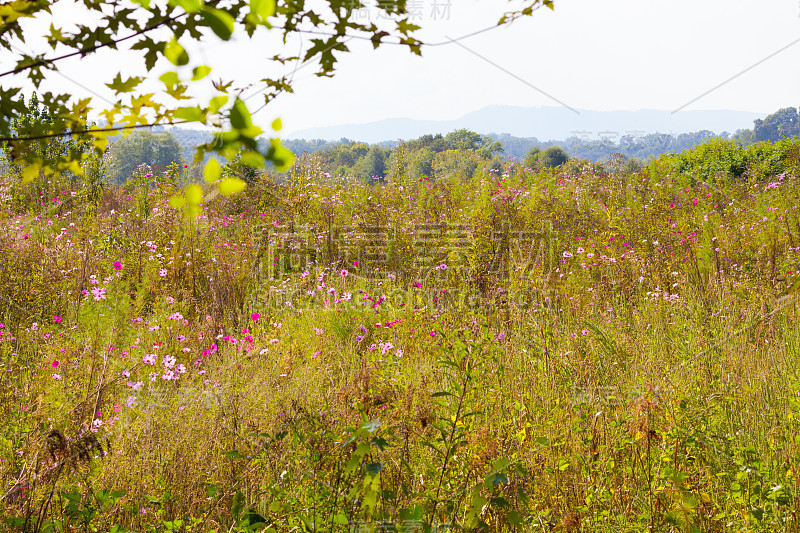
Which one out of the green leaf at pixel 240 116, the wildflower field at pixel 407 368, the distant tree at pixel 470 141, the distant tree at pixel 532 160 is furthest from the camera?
the distant tree at pixel 470 141

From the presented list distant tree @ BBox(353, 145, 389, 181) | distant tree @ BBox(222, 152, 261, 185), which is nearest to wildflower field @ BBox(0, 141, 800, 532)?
distant tree @ BBox(222, 152, 261, 185)

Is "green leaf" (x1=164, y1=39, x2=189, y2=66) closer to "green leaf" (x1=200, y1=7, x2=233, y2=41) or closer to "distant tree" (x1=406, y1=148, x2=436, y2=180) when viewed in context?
"green leaf" (x1=200, y1=7, x2=233, y2=41)

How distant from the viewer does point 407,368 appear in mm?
2645

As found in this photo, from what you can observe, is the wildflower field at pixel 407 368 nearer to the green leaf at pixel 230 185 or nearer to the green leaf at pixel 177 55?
the green leaf at pixel 230 185

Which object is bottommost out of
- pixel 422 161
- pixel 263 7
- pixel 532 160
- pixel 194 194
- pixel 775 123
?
pixel 194 194

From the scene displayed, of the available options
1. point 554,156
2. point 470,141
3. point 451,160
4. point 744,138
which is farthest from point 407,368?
point 744,138

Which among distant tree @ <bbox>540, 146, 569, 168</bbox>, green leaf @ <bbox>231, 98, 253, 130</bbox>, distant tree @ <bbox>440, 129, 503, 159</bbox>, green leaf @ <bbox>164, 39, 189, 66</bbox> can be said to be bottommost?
green leaf @ <bbox>231, 98, 253, 130</bbox>

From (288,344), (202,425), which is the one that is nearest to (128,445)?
(202,425)

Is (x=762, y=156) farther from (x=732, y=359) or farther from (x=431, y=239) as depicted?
(x=732, y=359)

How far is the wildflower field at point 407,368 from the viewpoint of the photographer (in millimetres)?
1602

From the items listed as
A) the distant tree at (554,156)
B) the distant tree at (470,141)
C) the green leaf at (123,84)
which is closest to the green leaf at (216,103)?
the green leaf at (123,84)

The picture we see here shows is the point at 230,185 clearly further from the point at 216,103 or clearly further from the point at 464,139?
the point at 464,139

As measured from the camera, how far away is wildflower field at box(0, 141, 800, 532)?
1.60 m

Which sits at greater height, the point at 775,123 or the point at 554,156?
the point at 775,123
